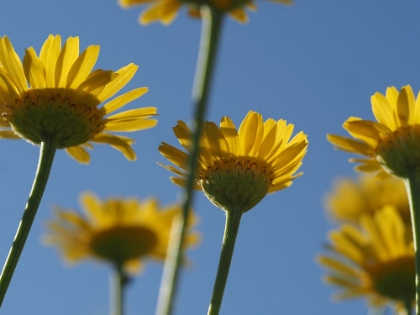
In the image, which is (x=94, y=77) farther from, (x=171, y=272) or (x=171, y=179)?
(x=171, y=272)

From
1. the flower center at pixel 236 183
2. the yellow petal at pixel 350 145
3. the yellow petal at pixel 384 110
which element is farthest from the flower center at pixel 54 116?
the yellow petal at pixel 384 110

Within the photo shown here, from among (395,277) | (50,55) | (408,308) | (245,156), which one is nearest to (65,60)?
(50,55)

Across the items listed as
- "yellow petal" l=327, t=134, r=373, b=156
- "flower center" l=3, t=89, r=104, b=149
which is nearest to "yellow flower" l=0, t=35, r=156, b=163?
"flower center" l=3, t=89, r=104, b=149

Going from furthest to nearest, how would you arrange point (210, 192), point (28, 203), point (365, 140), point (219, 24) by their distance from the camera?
point (365, 140) < point (210, 192) < point (28, 203) < point (219, 24)

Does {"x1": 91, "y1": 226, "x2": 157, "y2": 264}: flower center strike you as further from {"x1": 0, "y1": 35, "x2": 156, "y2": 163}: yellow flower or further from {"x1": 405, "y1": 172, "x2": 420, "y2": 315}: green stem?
{"x1": 405, "y1": 172, "x2": 420, "y2": 315}: green stem

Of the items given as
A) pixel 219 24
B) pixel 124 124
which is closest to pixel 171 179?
pixel 124 124

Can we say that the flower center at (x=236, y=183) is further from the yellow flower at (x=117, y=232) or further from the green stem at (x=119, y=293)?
the yellow flower at (x=117, y=232)
